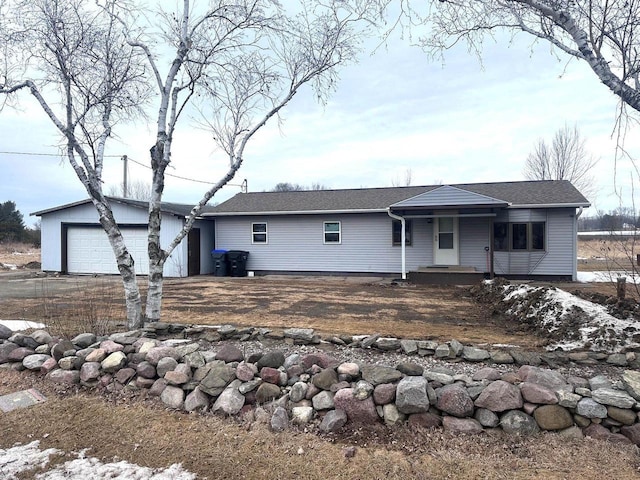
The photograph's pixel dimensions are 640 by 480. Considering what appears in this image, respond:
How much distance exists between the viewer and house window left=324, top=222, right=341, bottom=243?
611 inches

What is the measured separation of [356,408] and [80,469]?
5.91 ft

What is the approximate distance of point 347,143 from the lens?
1922cm

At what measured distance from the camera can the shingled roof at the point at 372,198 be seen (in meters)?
13.5

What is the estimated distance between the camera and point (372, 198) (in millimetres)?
16125

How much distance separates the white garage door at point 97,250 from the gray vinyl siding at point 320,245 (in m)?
3.04

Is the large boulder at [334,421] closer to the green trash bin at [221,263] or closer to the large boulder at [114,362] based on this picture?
the large boulder at [114,362]

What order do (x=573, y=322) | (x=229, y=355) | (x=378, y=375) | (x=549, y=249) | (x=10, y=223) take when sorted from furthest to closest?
(x=10, y=223), (x=549, y=249), (x=573, y=322), (x=229, y=355), (x=378, y=375)

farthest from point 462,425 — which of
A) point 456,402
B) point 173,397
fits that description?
point 173,397

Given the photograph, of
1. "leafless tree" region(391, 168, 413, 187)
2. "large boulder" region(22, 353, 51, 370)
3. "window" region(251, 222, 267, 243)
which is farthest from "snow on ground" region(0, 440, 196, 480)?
"leafless tree" region(391, 168, 413, 187)

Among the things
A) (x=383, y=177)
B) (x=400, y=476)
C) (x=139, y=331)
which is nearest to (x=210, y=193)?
(x=139, y=331)

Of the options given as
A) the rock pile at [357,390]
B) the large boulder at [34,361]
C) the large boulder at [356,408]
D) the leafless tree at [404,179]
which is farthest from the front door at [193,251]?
the leafless tree at [404,179]

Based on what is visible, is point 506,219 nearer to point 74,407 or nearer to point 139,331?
point 139,331

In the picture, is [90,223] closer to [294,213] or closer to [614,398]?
[294,213]

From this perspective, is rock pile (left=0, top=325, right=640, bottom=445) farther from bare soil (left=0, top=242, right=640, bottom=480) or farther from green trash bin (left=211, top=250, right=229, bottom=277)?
green trash bin (left=211, top=250, right=229, bottom=277)
